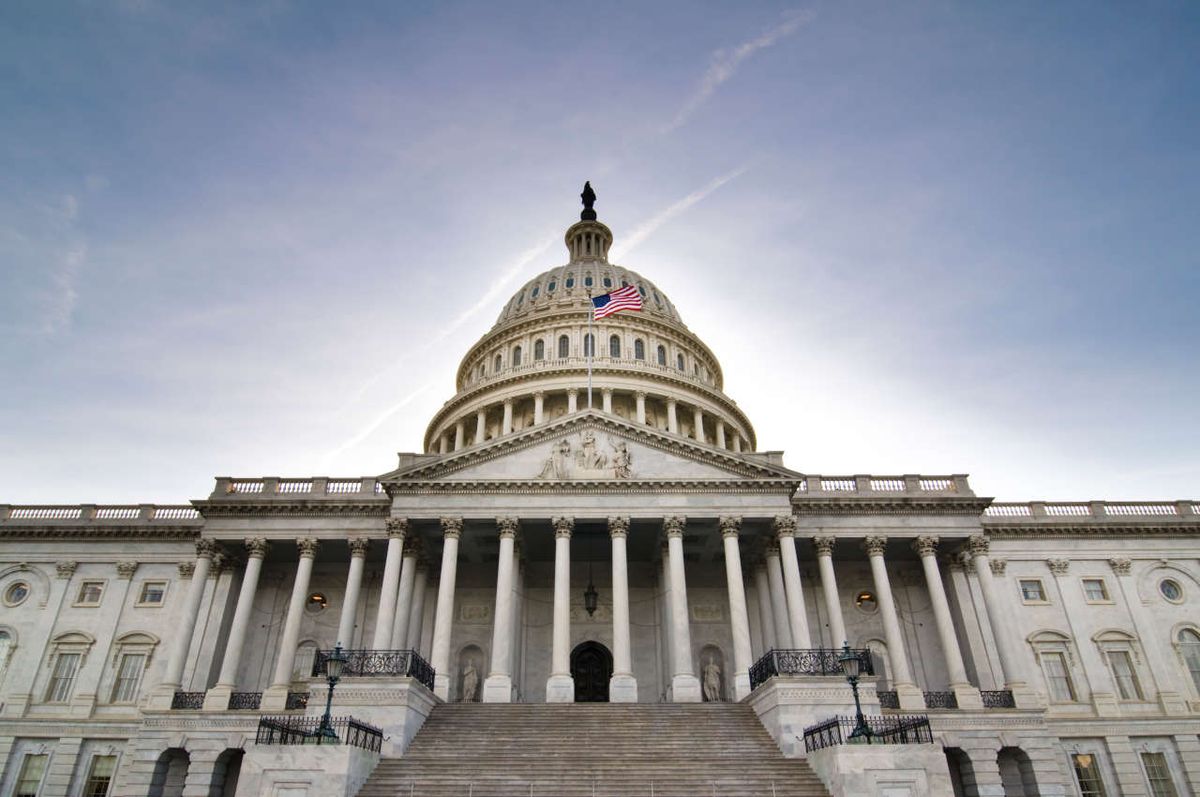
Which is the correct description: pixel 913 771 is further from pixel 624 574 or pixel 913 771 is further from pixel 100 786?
pixel 100 786

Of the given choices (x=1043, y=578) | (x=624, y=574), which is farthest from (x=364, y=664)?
(x=1043, y=578)

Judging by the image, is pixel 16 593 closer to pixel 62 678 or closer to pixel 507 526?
pixel 62 678

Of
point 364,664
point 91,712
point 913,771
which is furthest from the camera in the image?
point 91,712

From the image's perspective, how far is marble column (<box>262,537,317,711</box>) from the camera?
32438 mm

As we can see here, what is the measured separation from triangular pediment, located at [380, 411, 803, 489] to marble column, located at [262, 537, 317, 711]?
619cm

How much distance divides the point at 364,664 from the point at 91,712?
17.8m

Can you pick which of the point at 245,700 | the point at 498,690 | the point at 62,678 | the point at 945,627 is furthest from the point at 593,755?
the point at 62,678

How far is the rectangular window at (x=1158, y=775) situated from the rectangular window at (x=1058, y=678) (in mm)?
3670

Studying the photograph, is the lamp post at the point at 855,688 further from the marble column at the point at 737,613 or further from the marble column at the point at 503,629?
the marble column at the point at 503,629

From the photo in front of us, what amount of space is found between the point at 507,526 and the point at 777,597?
42.5ft

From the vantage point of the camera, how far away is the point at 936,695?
3309 cm

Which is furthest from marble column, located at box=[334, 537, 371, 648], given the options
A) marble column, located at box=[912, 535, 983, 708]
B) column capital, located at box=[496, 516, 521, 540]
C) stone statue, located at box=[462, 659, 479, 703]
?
marble column, located at box=[912, 535, 983, 708]

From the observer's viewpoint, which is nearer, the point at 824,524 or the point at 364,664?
the point at 364,664

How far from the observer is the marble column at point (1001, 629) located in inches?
Answer: 1282
